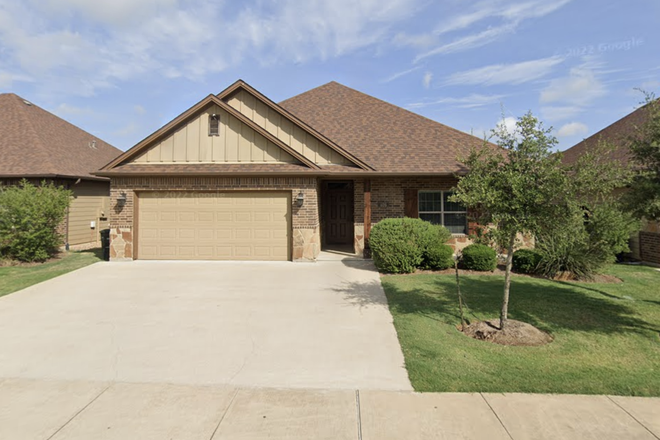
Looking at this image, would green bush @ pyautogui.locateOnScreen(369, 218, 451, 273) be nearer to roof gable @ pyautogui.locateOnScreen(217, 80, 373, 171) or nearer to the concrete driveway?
the concrete driveway

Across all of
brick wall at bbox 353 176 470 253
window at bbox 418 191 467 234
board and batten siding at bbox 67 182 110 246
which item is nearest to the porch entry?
brick wall at bbox 353 176 470 253

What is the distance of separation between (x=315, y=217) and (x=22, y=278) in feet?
27.3

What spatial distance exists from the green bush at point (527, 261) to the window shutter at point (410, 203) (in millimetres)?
3743

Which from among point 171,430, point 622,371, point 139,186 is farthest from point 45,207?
point 622,371

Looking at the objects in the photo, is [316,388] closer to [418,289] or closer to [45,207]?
[418,289]

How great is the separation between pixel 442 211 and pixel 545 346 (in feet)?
28.3

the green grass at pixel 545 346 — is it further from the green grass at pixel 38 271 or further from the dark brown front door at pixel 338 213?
the green grass at pixel 38 271

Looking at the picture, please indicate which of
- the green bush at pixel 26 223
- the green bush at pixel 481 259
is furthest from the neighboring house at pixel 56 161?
the green bush at pixel 481 259

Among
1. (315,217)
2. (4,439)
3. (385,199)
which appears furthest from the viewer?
(385,199)

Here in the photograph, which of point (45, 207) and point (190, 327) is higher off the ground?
point (45, 207)

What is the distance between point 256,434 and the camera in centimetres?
327

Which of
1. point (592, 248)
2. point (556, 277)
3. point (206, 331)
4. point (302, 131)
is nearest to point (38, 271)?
point (206, 331)

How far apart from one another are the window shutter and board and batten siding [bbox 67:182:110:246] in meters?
13.6

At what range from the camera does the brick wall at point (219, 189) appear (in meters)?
12.1
